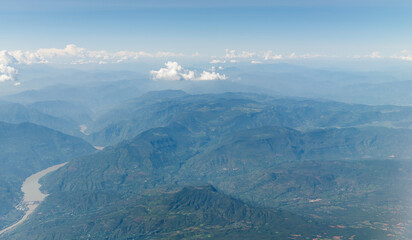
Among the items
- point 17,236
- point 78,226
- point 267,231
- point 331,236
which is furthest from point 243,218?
→ point 17,236

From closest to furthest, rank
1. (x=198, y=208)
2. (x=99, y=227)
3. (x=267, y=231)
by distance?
(x=267, y=231) → (x=99, y=227) → (x=198, y=208)

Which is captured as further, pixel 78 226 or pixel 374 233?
pixel 78 226

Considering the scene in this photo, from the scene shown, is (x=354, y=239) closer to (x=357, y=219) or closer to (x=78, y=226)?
(x=357, y=219)

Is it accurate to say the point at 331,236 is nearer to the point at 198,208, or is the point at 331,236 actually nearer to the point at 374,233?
the point at 374,233

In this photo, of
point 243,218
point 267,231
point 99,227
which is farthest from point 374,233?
point 99,227

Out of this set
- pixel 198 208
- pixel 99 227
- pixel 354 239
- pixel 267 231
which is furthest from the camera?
pixel 198 208

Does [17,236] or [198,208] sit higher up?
[198,208]
